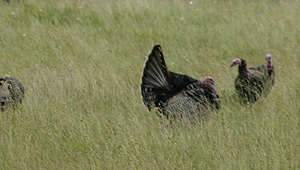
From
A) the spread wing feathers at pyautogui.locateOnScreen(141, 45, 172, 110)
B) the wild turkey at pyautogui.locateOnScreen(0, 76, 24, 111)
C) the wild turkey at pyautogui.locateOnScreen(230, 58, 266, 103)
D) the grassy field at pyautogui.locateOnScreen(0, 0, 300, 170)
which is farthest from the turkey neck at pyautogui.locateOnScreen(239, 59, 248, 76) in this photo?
the wild turkey at pyautogui.locateOnScreen(0, 76, 24, 111)

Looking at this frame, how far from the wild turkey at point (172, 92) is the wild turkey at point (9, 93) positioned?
162cm

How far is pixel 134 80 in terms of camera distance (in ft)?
24.0

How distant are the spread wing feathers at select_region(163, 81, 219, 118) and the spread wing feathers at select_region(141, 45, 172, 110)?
0.20 metres

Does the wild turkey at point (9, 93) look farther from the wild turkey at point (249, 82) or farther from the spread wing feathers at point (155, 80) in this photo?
the wild turkey at point (249, 82)

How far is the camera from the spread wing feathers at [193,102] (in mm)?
5367

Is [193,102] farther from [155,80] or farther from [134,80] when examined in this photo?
[134,80]

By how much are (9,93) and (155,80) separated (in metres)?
1.89

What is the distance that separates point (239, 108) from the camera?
20.2 feet

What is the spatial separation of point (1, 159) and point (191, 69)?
4388mm

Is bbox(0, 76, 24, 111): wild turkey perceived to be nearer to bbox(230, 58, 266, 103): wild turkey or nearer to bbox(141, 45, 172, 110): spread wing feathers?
bbox(141, 45, 172, 110): spread wing feathers

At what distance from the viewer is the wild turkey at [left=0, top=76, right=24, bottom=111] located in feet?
18.7

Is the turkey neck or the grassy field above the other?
the turkey neck

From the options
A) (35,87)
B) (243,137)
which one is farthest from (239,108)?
(35,87)

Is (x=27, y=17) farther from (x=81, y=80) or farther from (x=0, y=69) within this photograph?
(x=81, y=80)
